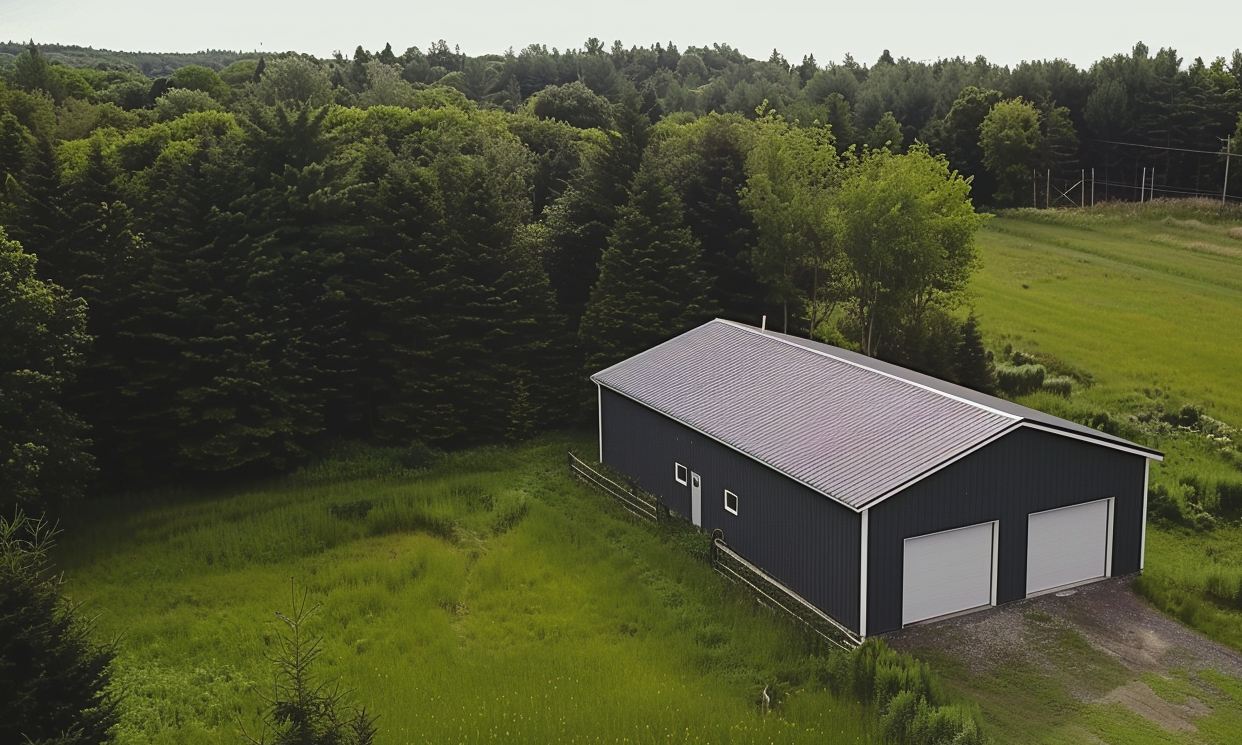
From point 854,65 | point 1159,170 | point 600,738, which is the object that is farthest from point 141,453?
point 854,65

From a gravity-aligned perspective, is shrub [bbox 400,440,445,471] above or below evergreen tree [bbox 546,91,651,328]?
below

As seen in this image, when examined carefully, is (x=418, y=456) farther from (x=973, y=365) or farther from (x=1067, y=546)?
(x=973, y=365)

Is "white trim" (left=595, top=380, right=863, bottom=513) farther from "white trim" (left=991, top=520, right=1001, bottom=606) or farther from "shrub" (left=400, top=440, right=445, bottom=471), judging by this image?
"shrub" (left=400, top=440, right=445, bottom=471)

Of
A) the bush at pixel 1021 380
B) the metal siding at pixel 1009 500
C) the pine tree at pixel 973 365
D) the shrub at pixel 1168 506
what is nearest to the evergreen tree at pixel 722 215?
the pine tree at pixel 973 365

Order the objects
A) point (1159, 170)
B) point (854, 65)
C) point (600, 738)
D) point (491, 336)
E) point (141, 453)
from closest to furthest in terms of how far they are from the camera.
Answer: point (600, 738), point (141, 453), point (491, 336), point (1159, 170), point (854, 65)

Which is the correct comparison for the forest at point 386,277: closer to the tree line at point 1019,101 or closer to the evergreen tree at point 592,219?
the evergreen tree at point 592,219

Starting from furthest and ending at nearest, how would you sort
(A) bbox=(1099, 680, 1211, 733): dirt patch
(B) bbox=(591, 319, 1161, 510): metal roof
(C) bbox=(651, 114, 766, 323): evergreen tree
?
(C) bbox=(651, 114, 766, 323): evergreen tree, (B) bbox=(591, 319, 1161, 510): metal roof, (A) bbox=(1099, 680, 1211, 733): dirt patch

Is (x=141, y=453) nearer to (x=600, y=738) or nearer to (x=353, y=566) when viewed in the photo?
(x=353, y=566)

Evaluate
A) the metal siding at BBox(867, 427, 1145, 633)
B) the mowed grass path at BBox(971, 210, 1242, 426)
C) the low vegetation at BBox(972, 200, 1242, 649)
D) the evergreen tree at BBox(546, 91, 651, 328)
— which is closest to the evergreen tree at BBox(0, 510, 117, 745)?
the metal siding at BBox(867, 427, 1145, 633)

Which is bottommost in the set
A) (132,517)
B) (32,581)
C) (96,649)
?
(132,517)
